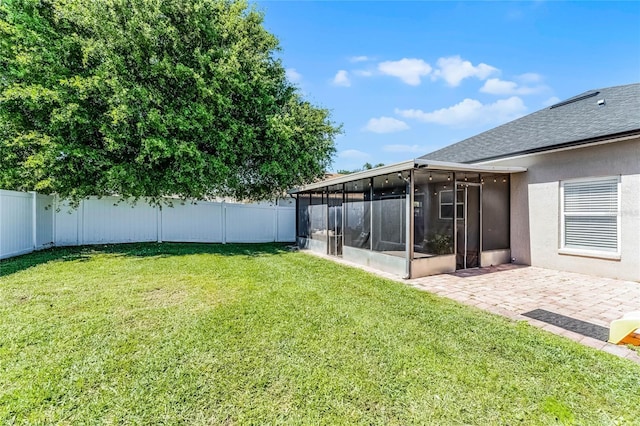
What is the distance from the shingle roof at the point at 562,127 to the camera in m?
6.93

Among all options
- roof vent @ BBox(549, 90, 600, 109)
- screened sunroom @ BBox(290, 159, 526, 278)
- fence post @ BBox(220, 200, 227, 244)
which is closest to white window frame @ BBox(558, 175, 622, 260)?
screened sunroom @ BBox(290, 159, 526, 278)

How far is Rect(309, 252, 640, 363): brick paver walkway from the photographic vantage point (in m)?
4.28

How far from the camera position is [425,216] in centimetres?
739

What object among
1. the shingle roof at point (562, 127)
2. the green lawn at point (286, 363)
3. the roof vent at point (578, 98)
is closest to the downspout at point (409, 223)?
the green lawn at point (286, 363)

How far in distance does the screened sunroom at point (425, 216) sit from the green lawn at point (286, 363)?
2.05 metres

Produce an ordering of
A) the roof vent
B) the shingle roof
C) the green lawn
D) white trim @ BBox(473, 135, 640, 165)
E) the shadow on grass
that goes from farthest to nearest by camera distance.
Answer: the roof vent → the shadow on grass → the shingle roof → white trim @ BBox(473, 135, 640, 165) → the green lawn

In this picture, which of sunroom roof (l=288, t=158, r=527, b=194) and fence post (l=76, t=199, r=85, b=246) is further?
fence post (l=76, t=199, r=85, b=246)

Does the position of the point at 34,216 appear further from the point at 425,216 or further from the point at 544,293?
the point at 544,293

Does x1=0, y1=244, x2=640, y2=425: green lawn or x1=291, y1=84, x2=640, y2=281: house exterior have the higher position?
x1=291, y1=84, x2=640, y2=281: house exterior

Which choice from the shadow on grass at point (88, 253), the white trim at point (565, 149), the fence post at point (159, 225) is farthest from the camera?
the fence post at point (159, 225)

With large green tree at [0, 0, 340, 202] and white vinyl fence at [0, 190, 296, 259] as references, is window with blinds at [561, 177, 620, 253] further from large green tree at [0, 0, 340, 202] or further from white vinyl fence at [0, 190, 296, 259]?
white vinyl fence at [0, 190, 296, 259]

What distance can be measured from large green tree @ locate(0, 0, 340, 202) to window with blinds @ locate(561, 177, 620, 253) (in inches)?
342

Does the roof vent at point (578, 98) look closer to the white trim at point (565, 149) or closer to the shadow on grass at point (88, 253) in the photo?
the white trim at point (565, 149)

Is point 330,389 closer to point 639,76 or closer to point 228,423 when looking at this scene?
point 228,423
